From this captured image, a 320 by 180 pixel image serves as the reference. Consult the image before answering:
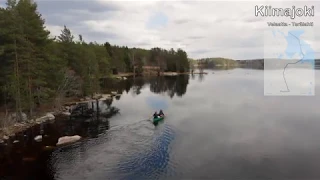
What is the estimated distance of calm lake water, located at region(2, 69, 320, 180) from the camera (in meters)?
22.0

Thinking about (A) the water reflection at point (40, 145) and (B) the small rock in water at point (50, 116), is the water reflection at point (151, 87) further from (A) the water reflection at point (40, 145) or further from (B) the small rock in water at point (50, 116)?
(B) the small rock in water at point (50, 116)

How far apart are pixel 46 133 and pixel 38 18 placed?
50.5 ft

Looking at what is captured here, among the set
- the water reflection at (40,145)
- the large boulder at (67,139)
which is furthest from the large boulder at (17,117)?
the large boulder at (67,139)

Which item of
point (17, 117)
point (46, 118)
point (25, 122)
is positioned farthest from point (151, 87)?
point (17, 117)

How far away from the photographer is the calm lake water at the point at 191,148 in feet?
72.2

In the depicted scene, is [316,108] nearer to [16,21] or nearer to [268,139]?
[268,139]

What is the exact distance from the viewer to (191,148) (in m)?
27.3

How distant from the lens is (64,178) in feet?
69.5

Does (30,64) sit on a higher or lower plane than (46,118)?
higher

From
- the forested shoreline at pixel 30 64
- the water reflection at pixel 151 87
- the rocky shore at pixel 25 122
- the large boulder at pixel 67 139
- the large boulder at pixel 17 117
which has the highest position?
the forested shoreline at pixel 30 64

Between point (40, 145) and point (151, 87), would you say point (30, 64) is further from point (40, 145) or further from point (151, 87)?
point (151, 87)

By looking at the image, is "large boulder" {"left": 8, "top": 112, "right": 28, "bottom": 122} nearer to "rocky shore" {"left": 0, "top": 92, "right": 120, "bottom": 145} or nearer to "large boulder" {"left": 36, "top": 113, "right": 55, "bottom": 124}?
"rocky shore" {"left": 0, "top": 92, "right": 120, "bottom": 145}

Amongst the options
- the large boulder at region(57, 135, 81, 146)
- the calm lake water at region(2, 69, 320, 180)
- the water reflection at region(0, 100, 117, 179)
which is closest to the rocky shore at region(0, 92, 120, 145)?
the water reflection at region(0, 100, 117, 179)

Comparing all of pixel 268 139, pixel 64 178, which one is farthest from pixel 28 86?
pixel 268 139
